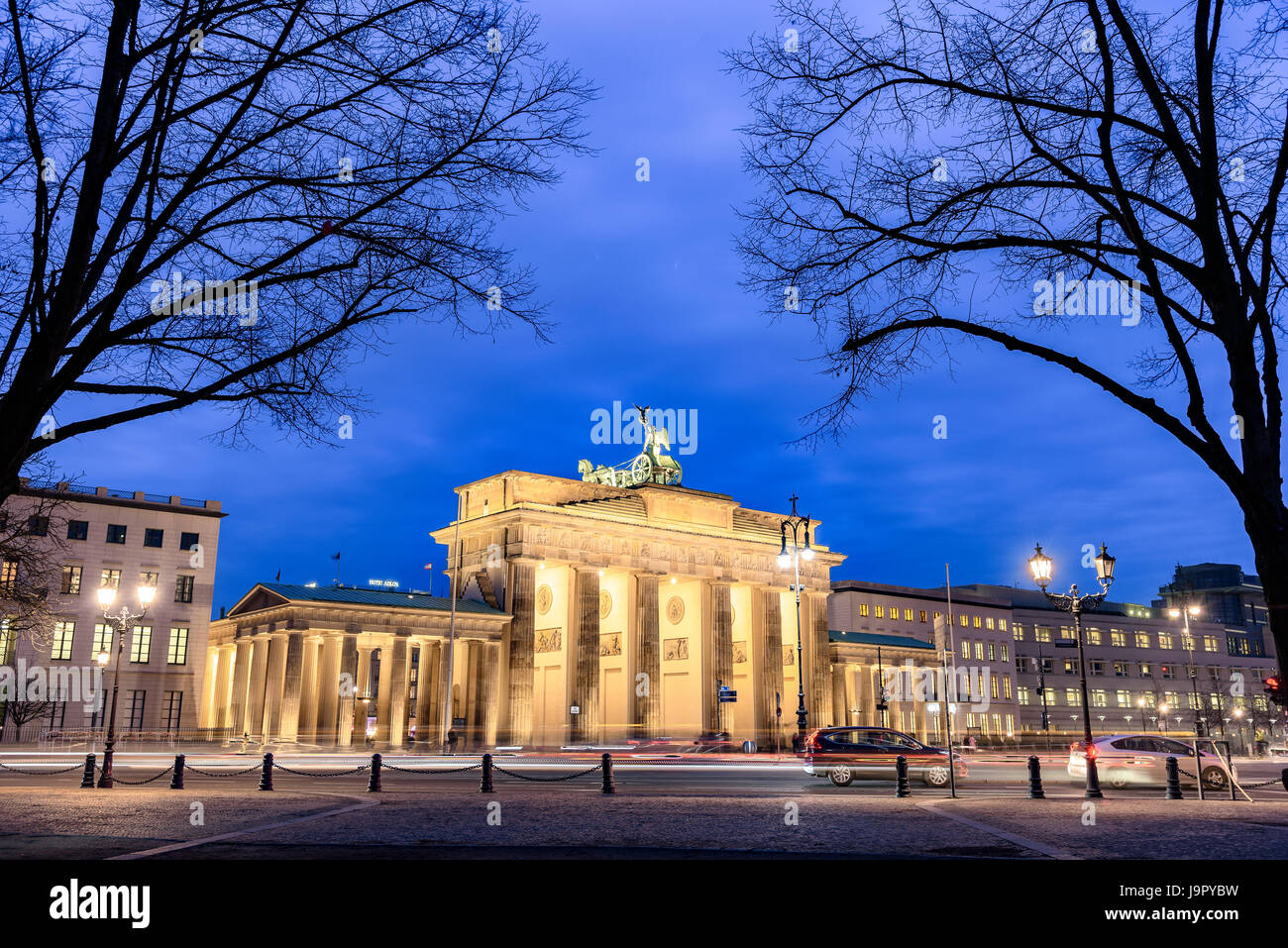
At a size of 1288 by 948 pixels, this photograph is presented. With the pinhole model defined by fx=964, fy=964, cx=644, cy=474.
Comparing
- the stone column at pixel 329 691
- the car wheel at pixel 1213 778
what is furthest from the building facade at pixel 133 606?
the car wheel at pixel 1213 778

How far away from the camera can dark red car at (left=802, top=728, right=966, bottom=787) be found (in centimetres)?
2961

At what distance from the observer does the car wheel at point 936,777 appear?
2894 centimetres

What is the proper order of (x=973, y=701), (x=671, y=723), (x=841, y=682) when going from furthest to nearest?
1. (x=973, y=701)
2. (x=841, y=682)
3. (x=671, y=723)

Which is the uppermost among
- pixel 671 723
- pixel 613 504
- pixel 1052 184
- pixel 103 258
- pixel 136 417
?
pixel 613 504

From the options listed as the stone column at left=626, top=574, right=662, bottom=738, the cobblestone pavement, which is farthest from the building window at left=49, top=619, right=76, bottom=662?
the cobblestone pavement

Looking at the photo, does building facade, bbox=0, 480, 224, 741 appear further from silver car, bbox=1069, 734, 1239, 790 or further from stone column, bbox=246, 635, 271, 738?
silver car, bbox=1069, 734, 1239, 790

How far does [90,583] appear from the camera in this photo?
222ft

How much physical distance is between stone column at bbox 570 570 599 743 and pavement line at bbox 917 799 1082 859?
43131mm

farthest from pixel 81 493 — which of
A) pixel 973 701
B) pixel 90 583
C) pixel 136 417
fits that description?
pixel 973 701

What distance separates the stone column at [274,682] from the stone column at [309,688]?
4.23 ft

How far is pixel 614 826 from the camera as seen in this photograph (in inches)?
604

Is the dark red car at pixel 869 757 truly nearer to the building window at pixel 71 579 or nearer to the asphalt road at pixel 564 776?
the asphalt road at pixel 564 776

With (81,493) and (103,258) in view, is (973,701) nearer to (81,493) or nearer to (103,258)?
(81,493)
